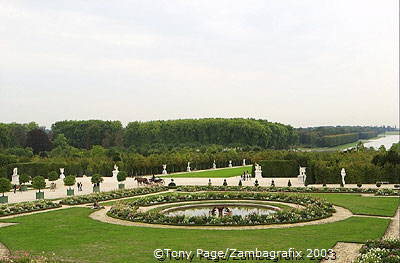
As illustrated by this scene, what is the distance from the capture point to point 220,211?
869 inches

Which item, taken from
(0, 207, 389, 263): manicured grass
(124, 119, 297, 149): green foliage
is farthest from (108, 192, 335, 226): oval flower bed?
(124, 119, 297, 149): green foliage

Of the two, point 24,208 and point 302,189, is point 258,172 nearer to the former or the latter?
point 302,189

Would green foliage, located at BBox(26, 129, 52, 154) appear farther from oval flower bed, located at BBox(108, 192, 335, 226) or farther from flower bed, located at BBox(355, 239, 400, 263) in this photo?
flower bed, located at BBox(355, 239, 400, 263)

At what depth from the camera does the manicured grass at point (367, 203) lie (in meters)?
22.1

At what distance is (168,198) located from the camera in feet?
89.9

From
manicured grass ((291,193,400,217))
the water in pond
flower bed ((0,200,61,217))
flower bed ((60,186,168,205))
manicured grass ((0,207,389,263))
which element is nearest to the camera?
manicured grass ((0,207,389,263))

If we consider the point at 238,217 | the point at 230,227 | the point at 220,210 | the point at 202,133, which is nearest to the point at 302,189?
the point at 220,210

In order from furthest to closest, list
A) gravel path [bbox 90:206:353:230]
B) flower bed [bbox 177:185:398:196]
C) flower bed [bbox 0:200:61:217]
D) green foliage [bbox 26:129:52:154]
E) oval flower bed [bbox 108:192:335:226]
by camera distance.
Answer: green foliage [bbox 26:129:52:154]
flower bed [bbox 177:185:398:196]
flower bed [bbox 0:200:61:217]
oval flower bed [bbox 108:192:335:226]
gravel path [bbox 90:206:353:230]

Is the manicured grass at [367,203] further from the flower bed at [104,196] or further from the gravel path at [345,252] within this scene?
the flower bed at [104,196]

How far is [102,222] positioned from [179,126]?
8295 centimetres

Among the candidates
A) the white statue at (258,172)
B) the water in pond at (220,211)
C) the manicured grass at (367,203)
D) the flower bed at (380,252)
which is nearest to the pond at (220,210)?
the water in pond at (220,211)

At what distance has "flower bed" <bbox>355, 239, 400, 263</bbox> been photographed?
12.0 m

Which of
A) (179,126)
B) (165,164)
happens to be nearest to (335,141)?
(179,126)

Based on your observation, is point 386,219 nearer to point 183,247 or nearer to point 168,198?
point 183,247
